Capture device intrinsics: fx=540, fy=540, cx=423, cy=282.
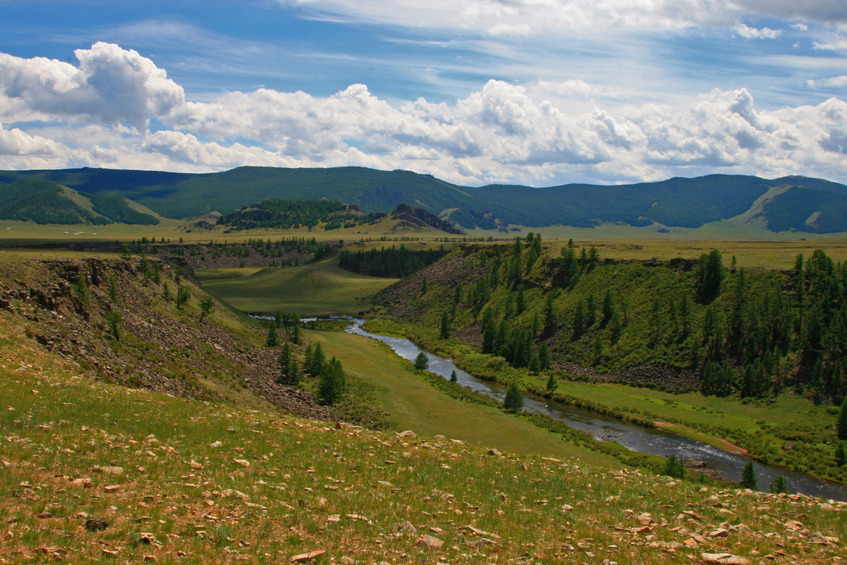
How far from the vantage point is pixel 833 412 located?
67062 millimetres

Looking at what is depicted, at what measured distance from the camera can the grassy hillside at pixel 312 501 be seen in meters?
12.4

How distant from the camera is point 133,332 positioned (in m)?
48.5

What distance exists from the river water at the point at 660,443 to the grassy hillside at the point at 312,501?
34513mm

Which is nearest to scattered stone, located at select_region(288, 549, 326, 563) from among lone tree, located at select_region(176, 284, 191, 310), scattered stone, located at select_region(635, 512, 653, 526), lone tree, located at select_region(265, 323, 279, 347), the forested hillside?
scattered stone, located at select_region(635, 512, 653, 526)

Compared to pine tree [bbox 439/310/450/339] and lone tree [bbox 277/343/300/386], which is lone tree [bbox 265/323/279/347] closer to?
lone tree [bbox 277/343/300/386]

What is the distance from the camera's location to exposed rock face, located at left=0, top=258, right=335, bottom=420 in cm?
Result: 3656

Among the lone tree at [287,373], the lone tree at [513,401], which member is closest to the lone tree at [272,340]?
the lone tree at [287,373]

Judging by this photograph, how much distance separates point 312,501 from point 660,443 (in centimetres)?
5642

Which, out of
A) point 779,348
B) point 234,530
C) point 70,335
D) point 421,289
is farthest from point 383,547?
point 421,289

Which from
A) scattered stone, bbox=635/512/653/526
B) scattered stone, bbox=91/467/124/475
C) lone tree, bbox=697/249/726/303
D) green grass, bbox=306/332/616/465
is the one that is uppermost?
lone tree, bbox=697/249/726/303

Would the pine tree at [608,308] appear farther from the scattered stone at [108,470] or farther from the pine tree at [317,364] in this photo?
the scattered stone at [108,470]

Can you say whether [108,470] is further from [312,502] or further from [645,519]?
[645,519]

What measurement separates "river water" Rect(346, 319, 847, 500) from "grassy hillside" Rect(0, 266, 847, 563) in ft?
113

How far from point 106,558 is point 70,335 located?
106ft
